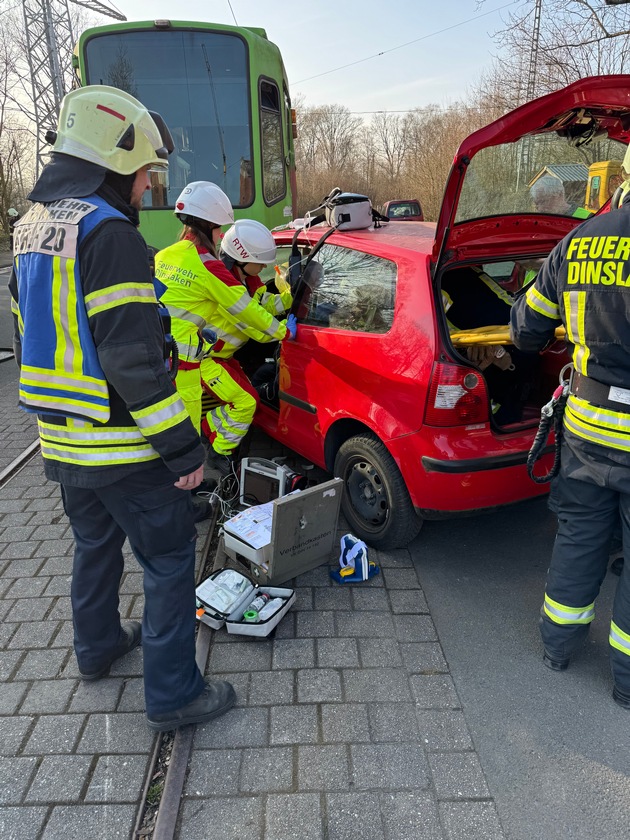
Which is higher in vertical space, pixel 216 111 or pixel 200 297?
pixel 216 111

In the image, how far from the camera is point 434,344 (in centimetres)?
290

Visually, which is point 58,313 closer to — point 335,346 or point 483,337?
point 335,346

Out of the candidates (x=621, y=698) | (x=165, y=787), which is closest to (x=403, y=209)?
(x=621, y=698)

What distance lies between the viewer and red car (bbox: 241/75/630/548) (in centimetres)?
288

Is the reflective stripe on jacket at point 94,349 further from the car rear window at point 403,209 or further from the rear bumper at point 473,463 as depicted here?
the car rear window at point 403,209

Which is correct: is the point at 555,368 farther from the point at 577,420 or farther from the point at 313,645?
the point at 313,645

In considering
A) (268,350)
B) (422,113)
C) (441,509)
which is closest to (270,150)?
(268,350)

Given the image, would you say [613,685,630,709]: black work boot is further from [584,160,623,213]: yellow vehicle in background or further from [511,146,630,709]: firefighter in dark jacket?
[584,160,623,213]: yellow vehicle in background

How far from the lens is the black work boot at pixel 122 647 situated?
98.8 inches

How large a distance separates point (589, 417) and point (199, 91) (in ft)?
20.7

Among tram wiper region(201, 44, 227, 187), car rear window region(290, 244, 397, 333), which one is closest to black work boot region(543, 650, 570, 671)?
car rear window region(290, 244, 397, 333)

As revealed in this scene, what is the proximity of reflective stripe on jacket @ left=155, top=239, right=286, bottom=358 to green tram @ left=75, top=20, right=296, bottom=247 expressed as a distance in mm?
3585

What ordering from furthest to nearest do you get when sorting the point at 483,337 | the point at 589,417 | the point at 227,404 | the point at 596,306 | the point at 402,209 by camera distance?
the point at 402,209 < the point at 227,404 < the point at 483,337 < the point at 589,417 < the point at 596,306

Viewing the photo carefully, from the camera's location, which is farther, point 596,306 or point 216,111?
point 216,111
